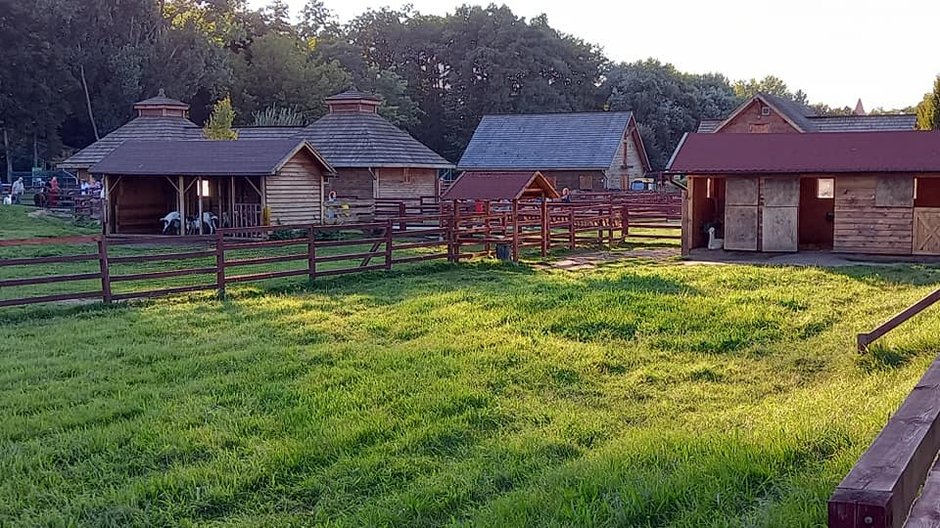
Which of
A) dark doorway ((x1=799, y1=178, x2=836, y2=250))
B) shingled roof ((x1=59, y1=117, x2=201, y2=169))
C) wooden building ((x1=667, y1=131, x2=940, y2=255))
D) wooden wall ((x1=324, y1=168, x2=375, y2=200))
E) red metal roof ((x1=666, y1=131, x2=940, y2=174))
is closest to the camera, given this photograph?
wooden building ((x1=667, y1=131, x2=940, y2=255))

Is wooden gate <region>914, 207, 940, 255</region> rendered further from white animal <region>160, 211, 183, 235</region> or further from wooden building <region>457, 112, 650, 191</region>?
wooden building <region>457, 112, 650, 191</region>

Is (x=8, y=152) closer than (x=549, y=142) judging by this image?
No

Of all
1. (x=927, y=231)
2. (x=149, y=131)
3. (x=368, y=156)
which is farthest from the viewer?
(x=149, y=131)

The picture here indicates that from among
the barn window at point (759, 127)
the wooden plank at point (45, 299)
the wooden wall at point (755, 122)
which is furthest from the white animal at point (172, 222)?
the barn window at point (759, 127)

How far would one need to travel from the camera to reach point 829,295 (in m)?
14.0

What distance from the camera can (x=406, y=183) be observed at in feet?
120

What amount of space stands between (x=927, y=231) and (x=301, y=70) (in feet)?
160

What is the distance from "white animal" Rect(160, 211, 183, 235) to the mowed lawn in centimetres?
1700

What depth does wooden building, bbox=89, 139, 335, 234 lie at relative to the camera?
28.9 metres

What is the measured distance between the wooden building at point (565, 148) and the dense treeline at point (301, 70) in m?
11.3

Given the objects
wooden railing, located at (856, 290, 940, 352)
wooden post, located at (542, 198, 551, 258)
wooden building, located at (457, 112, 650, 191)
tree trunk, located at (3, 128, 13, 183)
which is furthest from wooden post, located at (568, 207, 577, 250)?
tree trunk, located at (3, 128, 13, 183)

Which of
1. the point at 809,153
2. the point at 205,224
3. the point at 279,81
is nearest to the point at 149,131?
the point at 205,224

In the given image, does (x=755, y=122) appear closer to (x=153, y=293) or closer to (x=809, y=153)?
(x=809, y=153)

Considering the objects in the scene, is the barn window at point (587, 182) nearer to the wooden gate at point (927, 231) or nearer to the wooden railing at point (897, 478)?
the wooden gate at point (927, 231)
